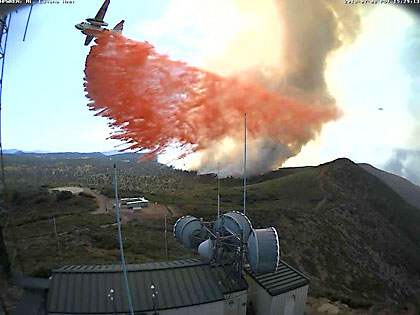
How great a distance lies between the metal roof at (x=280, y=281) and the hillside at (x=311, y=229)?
7.08m

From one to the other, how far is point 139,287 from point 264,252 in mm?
6961

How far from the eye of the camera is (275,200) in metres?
72.6

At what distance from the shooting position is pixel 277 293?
19562mm

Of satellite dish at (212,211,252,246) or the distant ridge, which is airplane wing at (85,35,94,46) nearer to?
satellite dish at (212,211,252,246)

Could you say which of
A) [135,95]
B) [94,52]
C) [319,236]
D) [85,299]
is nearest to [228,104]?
[135,95]

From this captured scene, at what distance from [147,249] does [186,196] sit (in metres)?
40.3

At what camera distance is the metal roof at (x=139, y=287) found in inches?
647

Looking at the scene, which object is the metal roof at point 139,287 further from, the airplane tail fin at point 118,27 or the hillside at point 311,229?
the airplane tail fin at point 118,27

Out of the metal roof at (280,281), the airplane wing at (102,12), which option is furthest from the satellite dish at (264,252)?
the airplane wing at (102,12)

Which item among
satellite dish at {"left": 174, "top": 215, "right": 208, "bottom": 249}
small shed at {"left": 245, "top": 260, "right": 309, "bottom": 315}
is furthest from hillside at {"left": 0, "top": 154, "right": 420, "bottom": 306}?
satellite dish at {"left": 174, "top": 215, "right": 208, "bottom": 249}

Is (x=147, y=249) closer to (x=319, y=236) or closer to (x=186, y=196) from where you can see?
(x=319, y=236)

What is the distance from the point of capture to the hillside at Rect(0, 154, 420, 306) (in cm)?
3425

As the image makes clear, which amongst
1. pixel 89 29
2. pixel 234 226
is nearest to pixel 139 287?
pixel 234 226

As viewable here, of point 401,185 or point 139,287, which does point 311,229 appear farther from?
point 401,185
